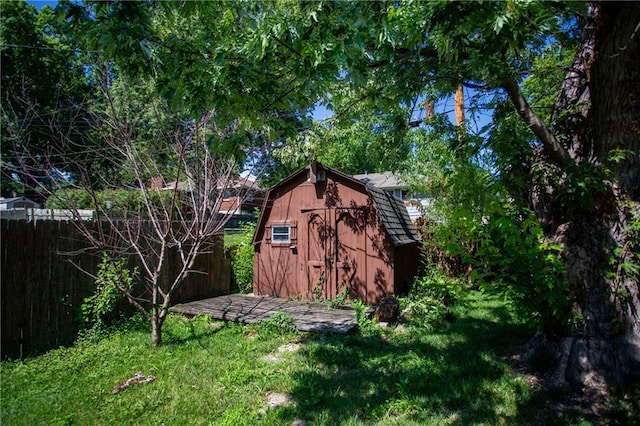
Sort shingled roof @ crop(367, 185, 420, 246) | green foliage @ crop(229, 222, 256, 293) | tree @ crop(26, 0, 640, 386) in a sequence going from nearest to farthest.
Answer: tree @ crop(26, 0, 640, 386)
shingled roof @ crop(367, 185, 420, 246)
green foliage @ crop(229, 222, 256, 293)

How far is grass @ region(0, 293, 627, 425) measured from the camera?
3061 millimetres

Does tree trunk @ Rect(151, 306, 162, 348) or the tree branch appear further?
tree trunk @ Rect(151, 306, 162, 348)

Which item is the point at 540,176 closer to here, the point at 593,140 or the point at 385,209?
the point at 593,140

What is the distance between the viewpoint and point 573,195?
3076 mm

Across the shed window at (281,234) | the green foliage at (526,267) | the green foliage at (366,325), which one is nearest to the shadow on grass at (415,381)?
the green foliage at (366,325)

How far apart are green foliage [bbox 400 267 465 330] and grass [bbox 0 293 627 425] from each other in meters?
0.57

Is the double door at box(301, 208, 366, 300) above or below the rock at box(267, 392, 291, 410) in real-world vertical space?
above

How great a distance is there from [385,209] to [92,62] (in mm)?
5631

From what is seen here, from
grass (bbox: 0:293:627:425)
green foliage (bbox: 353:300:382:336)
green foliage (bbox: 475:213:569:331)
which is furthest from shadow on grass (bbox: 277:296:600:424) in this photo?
Result: green foliage (bbox: 475:213:569:331)

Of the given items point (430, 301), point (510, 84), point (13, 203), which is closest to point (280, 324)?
point (430, 301)

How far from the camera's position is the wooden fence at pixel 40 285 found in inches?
Answer: 173

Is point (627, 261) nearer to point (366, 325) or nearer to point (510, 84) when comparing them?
point (510, 84)

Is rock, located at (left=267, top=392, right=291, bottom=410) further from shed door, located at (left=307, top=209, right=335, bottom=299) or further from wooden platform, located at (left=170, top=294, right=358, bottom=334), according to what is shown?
shed door, located at (left=307, top=209, right=335, bottom=299)

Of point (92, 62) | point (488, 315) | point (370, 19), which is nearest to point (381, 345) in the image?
point (488, 315)
